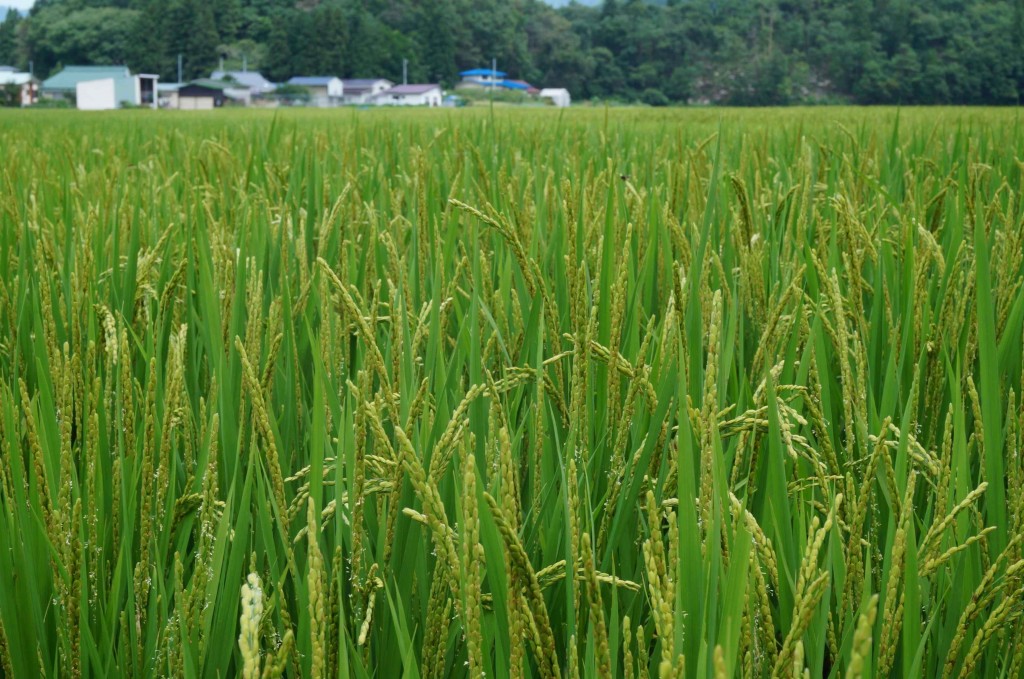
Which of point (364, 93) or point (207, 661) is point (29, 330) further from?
point (364, 93)

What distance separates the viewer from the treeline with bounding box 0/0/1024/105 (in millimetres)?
56500

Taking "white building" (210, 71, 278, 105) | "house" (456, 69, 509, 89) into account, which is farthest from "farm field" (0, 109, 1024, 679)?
"house" (456, 69, 509, 89)

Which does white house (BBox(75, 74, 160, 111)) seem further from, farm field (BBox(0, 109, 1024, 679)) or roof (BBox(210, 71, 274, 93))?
farm field (BBox(0, 109, 1024, 679))

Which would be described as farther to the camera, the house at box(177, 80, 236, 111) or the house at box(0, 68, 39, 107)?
the house at box(177, 80, 236, 111)

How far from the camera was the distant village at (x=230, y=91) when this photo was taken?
183 feet

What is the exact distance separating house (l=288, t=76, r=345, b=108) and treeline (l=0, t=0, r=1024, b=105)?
3061 mm

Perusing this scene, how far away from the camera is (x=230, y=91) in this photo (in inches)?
2461

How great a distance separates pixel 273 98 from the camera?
61.9 m

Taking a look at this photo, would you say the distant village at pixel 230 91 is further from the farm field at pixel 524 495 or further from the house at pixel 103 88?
the farm field at pixel 524 495

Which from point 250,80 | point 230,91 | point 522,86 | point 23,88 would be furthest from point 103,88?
point 522,86

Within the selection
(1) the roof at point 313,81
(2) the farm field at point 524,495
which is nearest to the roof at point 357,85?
(1) the roof at point 313,81

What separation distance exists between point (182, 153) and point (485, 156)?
1.60 metres

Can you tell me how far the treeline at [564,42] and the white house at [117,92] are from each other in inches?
515

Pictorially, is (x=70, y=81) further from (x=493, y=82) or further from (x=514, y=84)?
(x=493, y=82)
